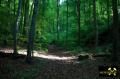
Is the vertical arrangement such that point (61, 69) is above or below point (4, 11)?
below

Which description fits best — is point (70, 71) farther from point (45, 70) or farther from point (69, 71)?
point (45, 70)

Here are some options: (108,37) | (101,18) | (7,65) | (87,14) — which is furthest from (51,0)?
(7,65)

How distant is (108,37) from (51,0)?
2419 cm

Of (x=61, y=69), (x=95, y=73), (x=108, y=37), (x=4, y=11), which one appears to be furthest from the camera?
(x=108, y=37)

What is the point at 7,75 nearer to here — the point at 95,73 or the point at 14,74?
the point at 14,74

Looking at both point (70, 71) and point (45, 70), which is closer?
point (70, 71)

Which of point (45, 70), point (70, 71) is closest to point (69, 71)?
point (70, 71)

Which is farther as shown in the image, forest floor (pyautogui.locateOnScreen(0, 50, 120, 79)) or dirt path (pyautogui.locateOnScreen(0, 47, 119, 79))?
forest floor (pyautogui.locateOnScreen(0, 50, 120, 79))

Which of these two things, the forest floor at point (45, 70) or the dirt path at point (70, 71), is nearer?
the dirt path at point (70, 71)

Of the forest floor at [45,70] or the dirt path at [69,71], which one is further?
the forest floor at [45,70]

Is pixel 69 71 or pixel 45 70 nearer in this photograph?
pixel 69 71

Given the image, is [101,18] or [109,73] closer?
[109,73]

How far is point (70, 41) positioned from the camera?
34750 millimetres

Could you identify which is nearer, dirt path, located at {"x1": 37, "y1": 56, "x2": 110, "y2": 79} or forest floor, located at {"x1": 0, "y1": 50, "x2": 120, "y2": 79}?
dirt path, located at {"x1": 37, "y1": 56, "x2": 110, "y2": 79}
